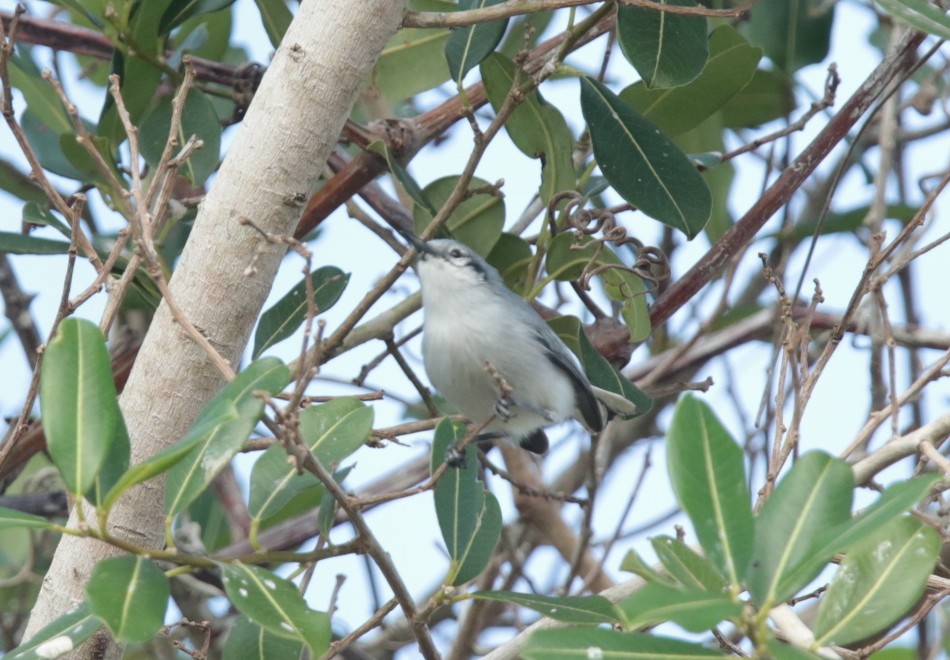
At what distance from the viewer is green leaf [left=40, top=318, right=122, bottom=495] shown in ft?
4.88

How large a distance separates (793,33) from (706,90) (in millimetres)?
763

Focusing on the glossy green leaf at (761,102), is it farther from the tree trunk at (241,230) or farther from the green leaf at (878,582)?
the green leaf at (878,582)

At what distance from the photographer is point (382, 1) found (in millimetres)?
2049

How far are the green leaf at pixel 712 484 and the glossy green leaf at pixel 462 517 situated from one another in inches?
26.9

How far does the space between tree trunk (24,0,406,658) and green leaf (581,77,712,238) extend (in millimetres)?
632

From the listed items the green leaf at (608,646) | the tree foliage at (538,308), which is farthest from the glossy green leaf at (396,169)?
the green leaf at (608,646)

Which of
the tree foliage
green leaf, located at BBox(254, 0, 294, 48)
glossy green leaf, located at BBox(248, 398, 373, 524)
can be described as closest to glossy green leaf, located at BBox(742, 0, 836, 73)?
the tree foliage

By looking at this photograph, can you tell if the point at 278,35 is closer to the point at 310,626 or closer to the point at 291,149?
the point at 291,149

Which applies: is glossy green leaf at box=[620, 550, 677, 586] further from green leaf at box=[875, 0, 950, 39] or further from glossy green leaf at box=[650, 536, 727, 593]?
green leaf at box=[875, 0, 950, 39]

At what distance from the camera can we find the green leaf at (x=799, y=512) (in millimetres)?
1391

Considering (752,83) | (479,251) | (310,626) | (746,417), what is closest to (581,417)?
(479,251)

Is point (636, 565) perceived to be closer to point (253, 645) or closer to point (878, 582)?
point (878, 582)

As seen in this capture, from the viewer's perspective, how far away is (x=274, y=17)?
9.36 feet

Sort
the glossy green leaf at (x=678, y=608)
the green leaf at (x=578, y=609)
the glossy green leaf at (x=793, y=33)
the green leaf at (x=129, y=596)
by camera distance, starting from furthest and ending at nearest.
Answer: the glossy green leaf at (x=793, y=33)
the green leaf at (x=578, y=609)
the green leaf at (x=129, y=596)
the glossy green leaf at (x=678, y=608)
